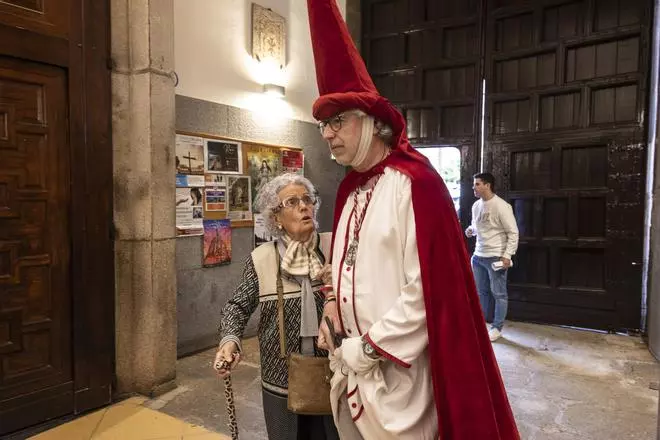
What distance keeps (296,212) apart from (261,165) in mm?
3042

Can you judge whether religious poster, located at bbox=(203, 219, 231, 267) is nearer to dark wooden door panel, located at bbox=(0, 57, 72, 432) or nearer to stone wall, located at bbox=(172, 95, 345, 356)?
stone wall, located at bbox=(172, 95, 345, 356)

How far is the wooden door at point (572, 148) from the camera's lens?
15.8ft

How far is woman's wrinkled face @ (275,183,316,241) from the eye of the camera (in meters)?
1.85

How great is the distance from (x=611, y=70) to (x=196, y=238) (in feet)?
15.0

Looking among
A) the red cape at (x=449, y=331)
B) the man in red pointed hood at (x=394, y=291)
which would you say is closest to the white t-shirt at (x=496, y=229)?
the man in red pointed hood at (x=394, y=291)

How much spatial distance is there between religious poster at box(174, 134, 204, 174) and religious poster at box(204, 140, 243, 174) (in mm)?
70

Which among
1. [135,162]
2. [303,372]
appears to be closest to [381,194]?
[303,372]

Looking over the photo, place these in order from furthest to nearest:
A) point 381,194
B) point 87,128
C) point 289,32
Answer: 1. point 289,32
2. point 87,128
3. point 381,194

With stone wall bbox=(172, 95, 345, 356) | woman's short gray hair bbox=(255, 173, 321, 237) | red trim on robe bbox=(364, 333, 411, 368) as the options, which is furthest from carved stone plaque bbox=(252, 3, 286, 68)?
red trim on robe bbox=(364, 333, 411, 368)

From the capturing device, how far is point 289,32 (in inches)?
204

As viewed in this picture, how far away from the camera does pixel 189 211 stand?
162 inches

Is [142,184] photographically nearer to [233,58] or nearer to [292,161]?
[233,58]

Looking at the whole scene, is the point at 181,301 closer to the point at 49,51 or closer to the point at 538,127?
the point at 49,51

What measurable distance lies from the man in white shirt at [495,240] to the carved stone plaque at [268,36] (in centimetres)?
251
